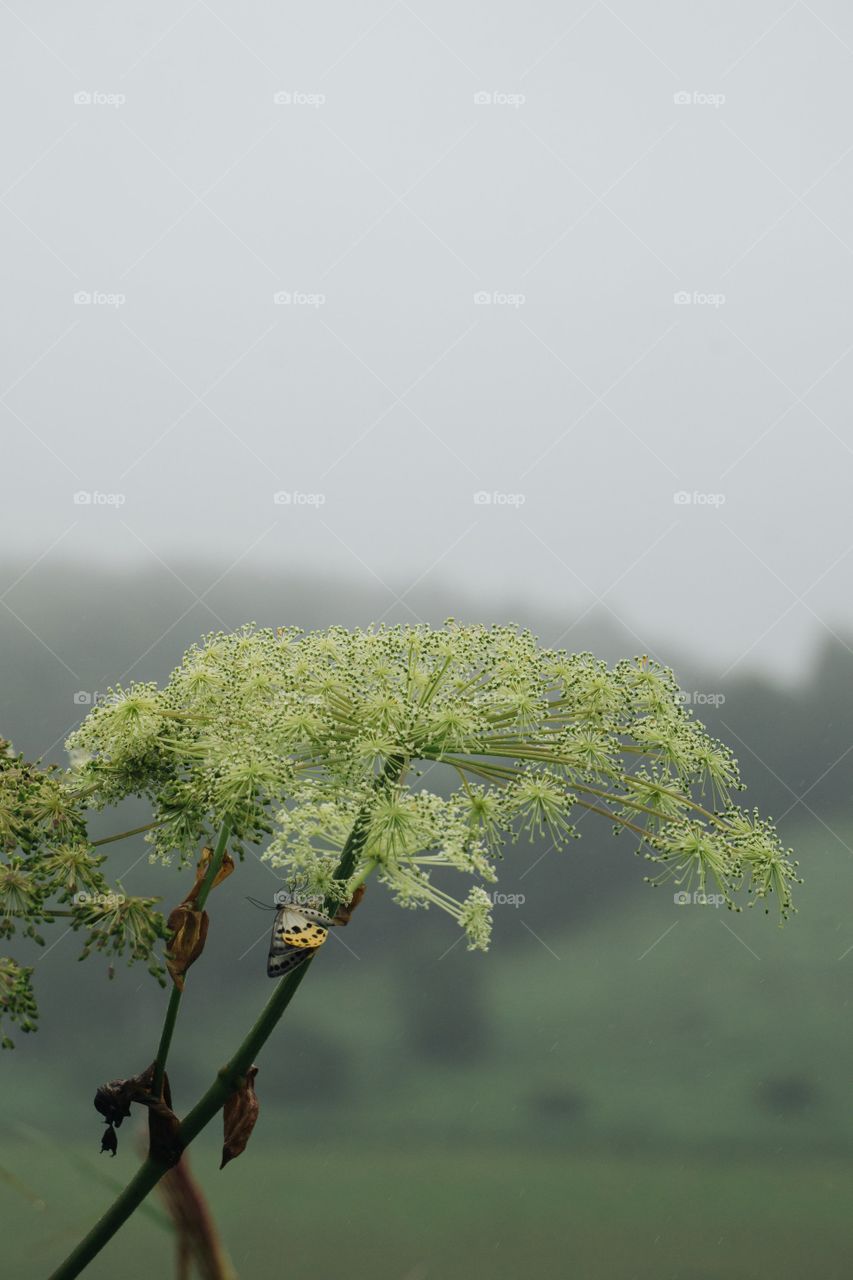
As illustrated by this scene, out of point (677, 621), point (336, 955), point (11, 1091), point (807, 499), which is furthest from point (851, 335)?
point (11, 1091)

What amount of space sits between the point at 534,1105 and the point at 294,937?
1.96 metres

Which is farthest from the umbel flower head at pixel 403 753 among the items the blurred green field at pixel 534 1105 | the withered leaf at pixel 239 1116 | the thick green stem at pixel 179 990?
the blurred green field at pixel 534 1105

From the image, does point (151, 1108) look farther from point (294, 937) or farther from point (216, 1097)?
point (294, 937)

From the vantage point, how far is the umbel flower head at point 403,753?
4.24ft

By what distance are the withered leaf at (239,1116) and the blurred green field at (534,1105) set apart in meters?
1.62

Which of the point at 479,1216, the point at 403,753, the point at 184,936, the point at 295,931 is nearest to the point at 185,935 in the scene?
the point at 184,936

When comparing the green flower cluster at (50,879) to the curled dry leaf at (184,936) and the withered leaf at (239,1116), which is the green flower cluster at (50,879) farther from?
the withered leaf at (239,1116)

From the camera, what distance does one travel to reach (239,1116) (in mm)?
1463

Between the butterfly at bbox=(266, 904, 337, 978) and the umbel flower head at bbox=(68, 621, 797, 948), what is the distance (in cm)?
7

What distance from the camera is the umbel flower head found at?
4.24ft

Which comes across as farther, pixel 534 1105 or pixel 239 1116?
pixel 534 1105

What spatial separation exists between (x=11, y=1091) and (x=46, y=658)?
3.52 ft

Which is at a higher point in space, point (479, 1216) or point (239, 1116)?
point (239, 1116)

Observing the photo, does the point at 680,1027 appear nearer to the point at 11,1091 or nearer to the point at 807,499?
the point at 807,499
